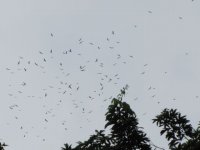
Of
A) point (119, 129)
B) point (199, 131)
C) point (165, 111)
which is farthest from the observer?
point (165, 111)

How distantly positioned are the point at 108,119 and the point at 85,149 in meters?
1.98

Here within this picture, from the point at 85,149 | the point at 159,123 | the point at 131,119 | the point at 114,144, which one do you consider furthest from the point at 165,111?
the point at 85,149

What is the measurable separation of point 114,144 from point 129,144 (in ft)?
2.18

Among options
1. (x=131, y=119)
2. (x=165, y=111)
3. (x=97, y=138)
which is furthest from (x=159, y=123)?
(x=97, y=138)

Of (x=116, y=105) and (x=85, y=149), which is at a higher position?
(x=116, y=105)

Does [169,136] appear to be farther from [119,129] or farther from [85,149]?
[85,149]

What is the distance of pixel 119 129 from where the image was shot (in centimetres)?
1720

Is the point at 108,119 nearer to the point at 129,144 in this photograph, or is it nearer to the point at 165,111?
the point at 129,144

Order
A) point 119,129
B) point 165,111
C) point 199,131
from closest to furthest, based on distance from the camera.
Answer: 1. point 199,131
2. point 119,129
3. point 165,111

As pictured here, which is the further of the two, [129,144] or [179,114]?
[179,114]

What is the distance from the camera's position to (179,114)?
18266mm

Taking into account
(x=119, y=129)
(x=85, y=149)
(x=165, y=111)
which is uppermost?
(x=165, y=111)

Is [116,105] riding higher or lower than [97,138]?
higher

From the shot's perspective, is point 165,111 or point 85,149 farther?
point 165,111
